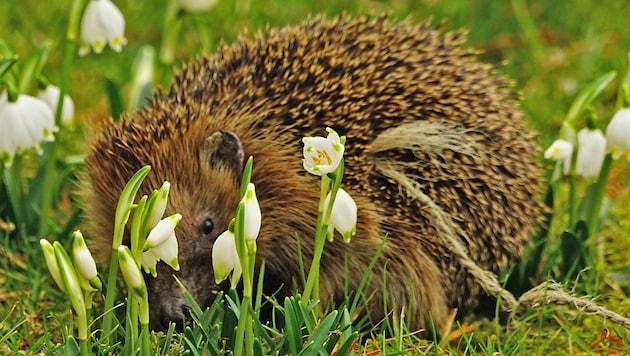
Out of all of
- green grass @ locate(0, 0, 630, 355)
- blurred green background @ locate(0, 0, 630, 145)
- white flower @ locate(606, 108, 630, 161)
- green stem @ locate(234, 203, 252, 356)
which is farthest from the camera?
blurred green background @ locate(0, 0, 630, 145)

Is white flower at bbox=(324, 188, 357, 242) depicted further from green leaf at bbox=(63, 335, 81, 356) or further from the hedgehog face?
green leaf at bbox=(63, 335, 81, 356)

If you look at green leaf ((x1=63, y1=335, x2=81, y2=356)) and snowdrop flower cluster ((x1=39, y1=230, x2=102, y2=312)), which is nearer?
snowdrop flower cluster ((x1=39, y1=230, x2=102, y2=312))

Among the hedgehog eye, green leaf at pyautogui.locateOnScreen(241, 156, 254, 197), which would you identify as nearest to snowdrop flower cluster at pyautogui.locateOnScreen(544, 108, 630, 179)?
the hedgehog eye

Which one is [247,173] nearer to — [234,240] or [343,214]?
[234,240]

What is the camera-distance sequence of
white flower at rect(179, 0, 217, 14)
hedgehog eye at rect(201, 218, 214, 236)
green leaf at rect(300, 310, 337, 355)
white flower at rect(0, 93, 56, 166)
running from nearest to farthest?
green leaf at rect(300, 310, 337, 355) → hedgehog eye at rect(201, 218, 214, 236) → white flower at rect(0, 93, 56, 166) → white flower at rect(179, 0, 217, 14)

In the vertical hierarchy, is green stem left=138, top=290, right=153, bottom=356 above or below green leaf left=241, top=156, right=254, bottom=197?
below

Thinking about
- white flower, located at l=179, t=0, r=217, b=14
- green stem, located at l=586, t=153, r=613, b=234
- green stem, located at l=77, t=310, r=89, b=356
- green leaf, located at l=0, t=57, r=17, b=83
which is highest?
white flower, located at l=179, t=0, r=217, b=14

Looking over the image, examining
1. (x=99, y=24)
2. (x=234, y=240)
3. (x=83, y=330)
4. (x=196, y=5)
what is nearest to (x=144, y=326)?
(x=83, y=330)
